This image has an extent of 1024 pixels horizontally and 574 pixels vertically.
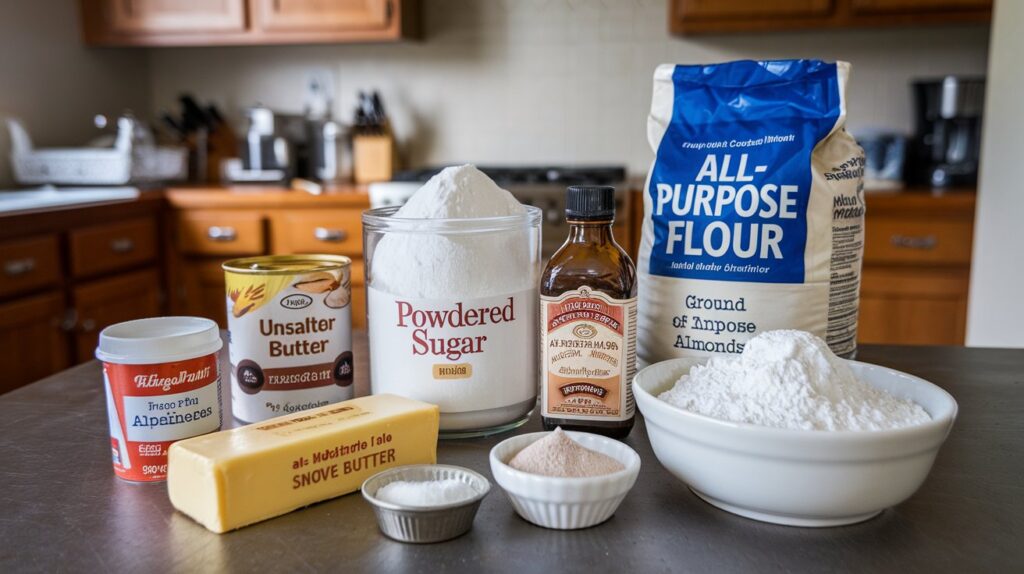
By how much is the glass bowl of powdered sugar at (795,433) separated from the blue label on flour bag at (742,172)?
0.64 ft

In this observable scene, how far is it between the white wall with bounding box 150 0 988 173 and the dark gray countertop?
2.44m

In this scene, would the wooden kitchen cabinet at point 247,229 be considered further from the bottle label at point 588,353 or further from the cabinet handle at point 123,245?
the bottle label at point 588,353

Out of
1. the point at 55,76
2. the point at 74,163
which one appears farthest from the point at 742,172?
the point at 55,76

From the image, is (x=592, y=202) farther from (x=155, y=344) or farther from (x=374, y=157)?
(x=374, y=157)

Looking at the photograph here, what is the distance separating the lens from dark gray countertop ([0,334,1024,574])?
51cm

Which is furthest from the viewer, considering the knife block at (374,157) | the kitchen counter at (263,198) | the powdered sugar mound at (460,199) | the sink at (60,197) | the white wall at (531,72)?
the knife block at (374,157)

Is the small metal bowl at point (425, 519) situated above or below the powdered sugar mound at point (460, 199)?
below

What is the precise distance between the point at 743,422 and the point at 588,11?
2675 millimetres

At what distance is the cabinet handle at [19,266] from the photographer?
6.74 feet

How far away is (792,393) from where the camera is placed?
576 millimetres

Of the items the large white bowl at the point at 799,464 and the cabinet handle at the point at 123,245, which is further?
the cabinet handle at the point at 123,245

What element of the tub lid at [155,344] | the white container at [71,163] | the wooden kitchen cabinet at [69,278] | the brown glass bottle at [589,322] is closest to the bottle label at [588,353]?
the brown glass bottle at [589,322]

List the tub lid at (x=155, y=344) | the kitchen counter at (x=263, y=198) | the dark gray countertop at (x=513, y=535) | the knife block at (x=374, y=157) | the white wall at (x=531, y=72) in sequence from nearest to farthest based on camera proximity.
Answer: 1. the dark gray countertop at (x=513, y=535)
2. the tub lid at (x=155, y=344)
3. the kitchen counter at (x=263, y=198)
4. the white wall at (x=531, y=72)
5. the knife block at (x=374, y=157)

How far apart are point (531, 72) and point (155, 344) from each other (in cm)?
259
